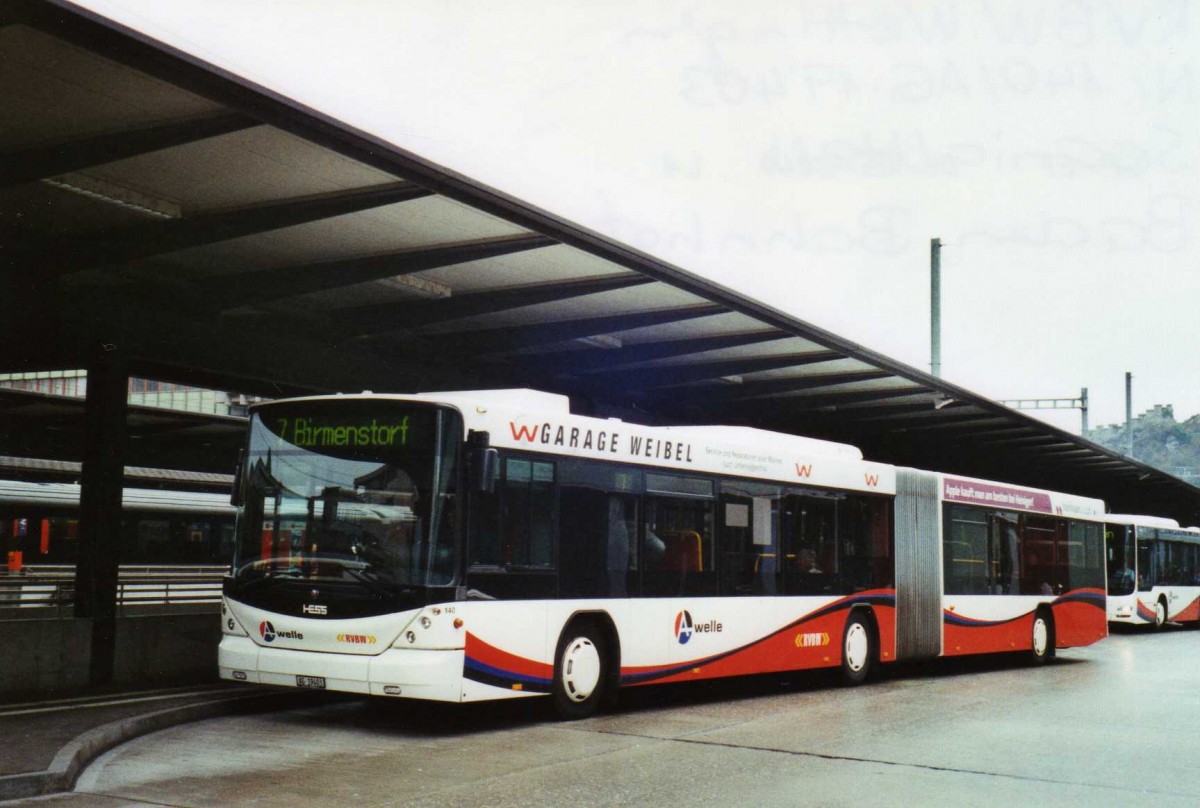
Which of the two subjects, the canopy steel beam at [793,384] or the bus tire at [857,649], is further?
the canopy steel beam at [793,384]

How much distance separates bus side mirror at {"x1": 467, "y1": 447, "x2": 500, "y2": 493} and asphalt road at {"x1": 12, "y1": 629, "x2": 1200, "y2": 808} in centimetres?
210

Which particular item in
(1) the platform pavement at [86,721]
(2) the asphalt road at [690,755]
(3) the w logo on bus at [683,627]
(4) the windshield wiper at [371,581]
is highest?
(4) the windshield wiper at [371,581]

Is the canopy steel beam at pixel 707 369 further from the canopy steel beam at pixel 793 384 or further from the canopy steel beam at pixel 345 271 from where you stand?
the canopy steel beam at pixel 345 271

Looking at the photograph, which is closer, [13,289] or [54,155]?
[54,155]

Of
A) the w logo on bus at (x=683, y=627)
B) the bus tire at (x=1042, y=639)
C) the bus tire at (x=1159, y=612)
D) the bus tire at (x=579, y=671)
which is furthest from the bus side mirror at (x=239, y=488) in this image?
the bus tire at (x=1159, y=612)

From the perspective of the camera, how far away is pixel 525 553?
37.7ft

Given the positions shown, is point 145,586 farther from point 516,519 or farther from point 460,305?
point 516,519

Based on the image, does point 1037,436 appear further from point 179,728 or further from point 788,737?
point 179,728

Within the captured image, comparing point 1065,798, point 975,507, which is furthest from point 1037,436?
point 1065,798

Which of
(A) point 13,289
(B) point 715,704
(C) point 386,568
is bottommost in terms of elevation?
(B) point 715,704

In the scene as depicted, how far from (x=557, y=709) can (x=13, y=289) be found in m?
6.77

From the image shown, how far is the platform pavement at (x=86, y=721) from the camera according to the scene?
310 inches

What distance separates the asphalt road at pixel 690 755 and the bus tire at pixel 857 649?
3.96 feet

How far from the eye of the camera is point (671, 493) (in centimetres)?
1350
